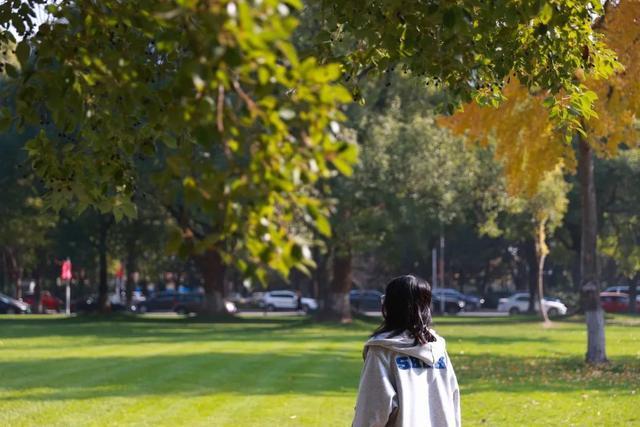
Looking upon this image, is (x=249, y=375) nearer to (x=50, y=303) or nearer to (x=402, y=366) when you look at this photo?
(x=402, y=366)

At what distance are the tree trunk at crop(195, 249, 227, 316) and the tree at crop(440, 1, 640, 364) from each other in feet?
96.6

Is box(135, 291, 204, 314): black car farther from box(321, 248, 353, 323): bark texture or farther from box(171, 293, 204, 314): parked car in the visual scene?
box(321, 248, 353, 323): bark texture

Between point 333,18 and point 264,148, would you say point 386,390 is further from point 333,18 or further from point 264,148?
point 333,18

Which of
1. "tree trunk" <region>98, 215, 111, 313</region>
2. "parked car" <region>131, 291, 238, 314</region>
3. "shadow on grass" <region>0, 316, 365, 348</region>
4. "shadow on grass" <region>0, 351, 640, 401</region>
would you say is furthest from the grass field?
"parked car" <region>131, 291, 238, 314</region>

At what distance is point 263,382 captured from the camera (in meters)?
18.8

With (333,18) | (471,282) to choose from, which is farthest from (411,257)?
(333,18)

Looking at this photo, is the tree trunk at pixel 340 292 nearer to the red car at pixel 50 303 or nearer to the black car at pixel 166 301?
the black car at pixel 166 301

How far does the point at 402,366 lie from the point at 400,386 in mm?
101

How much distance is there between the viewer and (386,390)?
19.5ft

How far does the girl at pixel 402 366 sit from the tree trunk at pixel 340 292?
129 ft

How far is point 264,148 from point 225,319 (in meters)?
47.0

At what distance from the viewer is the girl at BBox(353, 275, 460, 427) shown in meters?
5.95

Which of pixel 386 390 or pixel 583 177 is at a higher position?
pixel 583 177

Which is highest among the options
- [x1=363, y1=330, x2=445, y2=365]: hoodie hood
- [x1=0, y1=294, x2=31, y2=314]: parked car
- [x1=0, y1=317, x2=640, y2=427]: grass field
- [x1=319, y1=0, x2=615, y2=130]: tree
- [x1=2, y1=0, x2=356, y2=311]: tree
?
[x1=319, y1=0, x2=615, y2=130]: tree
